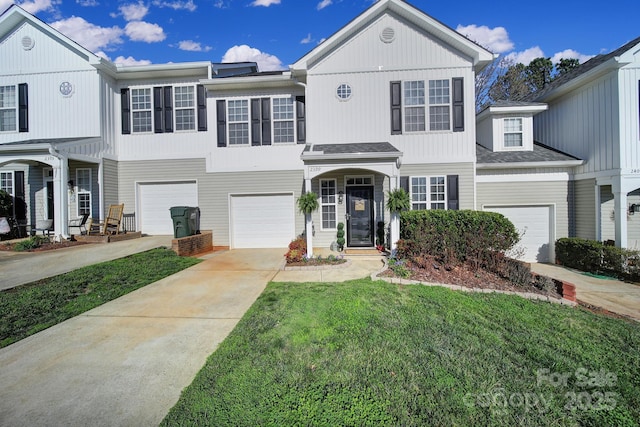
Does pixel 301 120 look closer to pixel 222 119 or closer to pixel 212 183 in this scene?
pixel 222 119

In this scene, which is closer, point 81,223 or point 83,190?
point 81,223

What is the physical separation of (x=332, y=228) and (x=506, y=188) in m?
6.57

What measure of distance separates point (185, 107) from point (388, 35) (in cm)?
824

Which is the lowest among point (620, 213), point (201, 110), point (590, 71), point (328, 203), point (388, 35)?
point (620, 213)

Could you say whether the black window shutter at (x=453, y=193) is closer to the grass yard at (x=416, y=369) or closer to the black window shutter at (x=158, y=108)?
the grass yard at (x=416, y=369)

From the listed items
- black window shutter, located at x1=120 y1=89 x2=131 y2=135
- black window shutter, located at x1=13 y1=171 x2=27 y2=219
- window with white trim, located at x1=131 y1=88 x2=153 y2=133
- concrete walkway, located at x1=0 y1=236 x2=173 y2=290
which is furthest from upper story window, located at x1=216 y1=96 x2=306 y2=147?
black window shutter, located at x1=13 y1=171 x2=27 y2=219

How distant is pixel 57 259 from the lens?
7.68 metres

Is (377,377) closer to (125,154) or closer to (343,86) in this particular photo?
(343,86)

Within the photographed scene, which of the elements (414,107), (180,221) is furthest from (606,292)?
(180,221)

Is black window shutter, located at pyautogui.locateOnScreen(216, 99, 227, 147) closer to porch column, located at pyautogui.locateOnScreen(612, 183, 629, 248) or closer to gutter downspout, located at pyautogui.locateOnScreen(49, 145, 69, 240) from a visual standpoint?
gutter downspout, located at pyautogui.locateOnScreen(49, 145, 69, 240)

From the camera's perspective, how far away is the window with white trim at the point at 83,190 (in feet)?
37.8

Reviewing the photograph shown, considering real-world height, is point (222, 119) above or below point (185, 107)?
below

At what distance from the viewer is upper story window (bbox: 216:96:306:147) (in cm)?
1128

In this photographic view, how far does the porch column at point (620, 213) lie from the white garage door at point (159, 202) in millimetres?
14801
